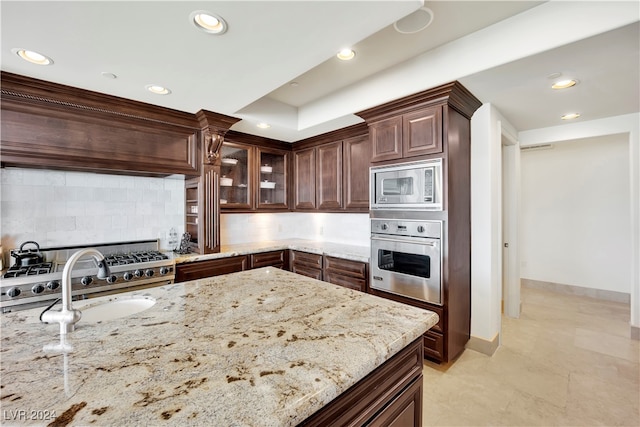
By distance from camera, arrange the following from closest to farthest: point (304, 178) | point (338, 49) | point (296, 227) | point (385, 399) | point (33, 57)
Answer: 1. point (385, 399)
2. point (338, 49)
3. point (33, 57)
4. point (304, 178)
5. point (296, 227)

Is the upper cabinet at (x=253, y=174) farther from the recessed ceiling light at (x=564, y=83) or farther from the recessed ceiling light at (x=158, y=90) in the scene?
the recessed ceiling light at (x=564, y=83)

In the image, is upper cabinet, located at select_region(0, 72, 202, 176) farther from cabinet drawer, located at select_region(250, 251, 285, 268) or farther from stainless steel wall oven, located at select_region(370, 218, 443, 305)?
stainless steel wall oven, located at select_region(370, 218, 443, 305)

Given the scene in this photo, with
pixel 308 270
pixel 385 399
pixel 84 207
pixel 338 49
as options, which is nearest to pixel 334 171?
pixel 308 270

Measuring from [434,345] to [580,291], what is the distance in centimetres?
354

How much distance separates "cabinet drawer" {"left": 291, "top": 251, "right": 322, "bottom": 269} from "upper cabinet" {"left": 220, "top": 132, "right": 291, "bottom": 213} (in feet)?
2.49

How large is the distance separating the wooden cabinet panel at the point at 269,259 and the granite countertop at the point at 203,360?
1915 millimetres

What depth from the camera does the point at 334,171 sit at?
3500mm

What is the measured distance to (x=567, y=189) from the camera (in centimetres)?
433

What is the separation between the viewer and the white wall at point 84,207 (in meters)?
2.35

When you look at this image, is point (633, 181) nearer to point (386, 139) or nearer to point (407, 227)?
point (407, 227)

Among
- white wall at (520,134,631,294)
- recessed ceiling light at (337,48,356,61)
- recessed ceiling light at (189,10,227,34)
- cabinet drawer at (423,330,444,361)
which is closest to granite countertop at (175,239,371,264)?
cabinet drawer at (423,330,444,361)

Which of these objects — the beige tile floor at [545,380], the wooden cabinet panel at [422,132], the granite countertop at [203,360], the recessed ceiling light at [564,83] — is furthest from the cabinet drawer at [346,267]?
the recessed ceiling light at [564,83]

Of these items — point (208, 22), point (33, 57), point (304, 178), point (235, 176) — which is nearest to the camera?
point (208, 22)

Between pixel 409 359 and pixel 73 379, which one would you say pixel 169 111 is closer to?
pixel 73 379
